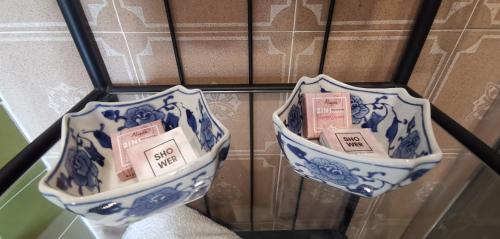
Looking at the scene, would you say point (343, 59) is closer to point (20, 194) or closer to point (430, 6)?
point (430, 6)

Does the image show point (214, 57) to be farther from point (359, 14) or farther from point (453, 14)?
point (453, 14)

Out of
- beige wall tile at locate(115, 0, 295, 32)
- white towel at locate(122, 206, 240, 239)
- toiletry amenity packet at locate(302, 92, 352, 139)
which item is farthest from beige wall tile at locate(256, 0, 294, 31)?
white towel at locate(122, 206, 240, 239)

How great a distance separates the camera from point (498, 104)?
1.57 feet

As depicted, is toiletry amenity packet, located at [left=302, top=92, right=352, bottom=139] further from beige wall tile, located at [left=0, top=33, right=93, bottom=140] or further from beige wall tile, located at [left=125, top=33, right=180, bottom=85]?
beige wall tile, located at [left=0, top=33, right=93, bottom=140]

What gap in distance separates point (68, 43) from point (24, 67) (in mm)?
92

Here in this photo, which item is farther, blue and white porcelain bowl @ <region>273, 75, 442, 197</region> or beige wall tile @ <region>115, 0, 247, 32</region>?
beige wall tile @ <region>115, 0, 247, 32</region>

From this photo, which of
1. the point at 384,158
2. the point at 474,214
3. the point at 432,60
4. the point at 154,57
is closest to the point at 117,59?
the point at 154,57

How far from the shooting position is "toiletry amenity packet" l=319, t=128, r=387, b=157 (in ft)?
1.08

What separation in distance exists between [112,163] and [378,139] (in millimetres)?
379

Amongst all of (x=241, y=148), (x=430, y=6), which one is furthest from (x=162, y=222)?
(x=430, y=6)

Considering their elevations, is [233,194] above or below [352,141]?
below

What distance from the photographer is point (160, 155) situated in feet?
1.03

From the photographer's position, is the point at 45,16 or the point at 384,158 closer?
the point at 384,158

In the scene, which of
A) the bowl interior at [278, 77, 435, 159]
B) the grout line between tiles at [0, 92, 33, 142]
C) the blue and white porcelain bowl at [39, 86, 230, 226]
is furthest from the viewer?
the grout line between tiles at [0, 92, 33, 142]
